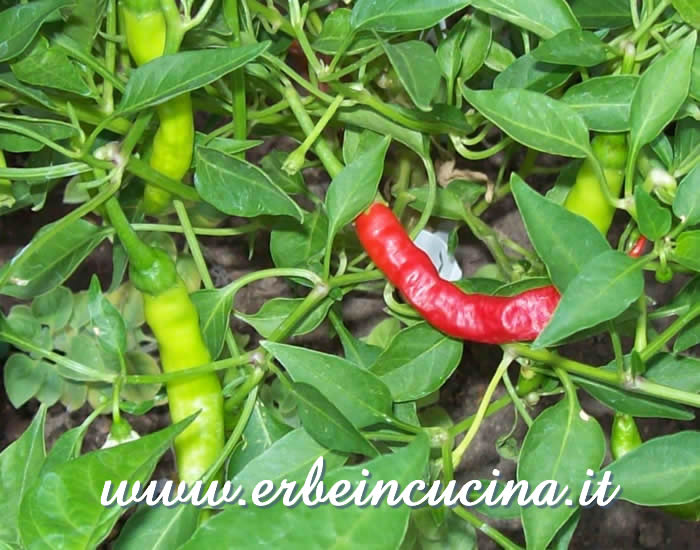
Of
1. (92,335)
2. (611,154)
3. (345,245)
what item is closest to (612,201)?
(611,154)

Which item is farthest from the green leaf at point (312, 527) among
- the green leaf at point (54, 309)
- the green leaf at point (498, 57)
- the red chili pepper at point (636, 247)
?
the green leaf at point (54, 309)

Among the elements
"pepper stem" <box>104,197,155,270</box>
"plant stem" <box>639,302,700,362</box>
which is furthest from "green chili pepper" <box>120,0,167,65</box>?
"plant stem" <box>639,302,700,362</box>

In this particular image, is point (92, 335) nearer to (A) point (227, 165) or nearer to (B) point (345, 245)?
(B) point (345, 245)

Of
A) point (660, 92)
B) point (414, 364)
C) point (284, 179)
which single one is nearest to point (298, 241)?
point (284, 179)

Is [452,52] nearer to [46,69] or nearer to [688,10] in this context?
[688,10]

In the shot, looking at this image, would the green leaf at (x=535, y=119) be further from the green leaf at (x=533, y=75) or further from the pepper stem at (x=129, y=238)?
the pepper stem at (x=129, y=238)

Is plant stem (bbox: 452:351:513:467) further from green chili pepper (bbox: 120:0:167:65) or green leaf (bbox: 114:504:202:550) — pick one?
green chili pepper (bbox: 120:0:167:65)
